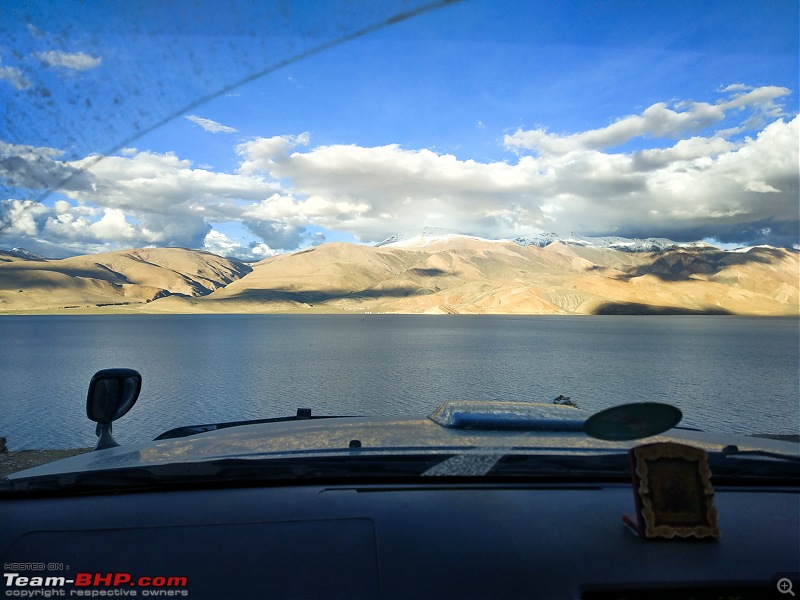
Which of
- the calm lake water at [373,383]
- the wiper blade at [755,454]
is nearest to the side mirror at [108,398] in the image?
the wiper blade at [755,454]

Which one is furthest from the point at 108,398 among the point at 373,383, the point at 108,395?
the point at 373,383

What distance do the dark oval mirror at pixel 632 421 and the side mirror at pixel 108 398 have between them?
3.16 m

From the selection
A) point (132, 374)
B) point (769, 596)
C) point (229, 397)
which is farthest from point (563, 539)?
point (229, 397)

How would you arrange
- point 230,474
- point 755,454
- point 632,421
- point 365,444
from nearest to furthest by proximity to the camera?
1. point 632,421
2. point 230,474
3. point 755,454
4. point 365,444

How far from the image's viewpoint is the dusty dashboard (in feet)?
7.11

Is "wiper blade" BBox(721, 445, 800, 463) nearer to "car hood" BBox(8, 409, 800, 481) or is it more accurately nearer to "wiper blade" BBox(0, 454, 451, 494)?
"car hood" BBox(8, 409, 800, 481)

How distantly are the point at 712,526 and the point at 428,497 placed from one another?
1.13m

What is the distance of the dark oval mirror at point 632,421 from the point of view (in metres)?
2.18

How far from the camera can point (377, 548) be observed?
7.48 feet

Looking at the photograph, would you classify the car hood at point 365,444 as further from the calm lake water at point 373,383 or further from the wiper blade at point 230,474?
the calm lake water at point 373,383

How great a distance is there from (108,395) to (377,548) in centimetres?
272

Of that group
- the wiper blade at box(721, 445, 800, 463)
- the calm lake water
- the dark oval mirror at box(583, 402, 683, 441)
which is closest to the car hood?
the wiper blade at box(721, 445, 800, 463)

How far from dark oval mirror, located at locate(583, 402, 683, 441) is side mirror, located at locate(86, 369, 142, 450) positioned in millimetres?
3162

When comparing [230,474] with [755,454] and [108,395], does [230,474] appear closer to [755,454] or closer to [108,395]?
[108,395]
